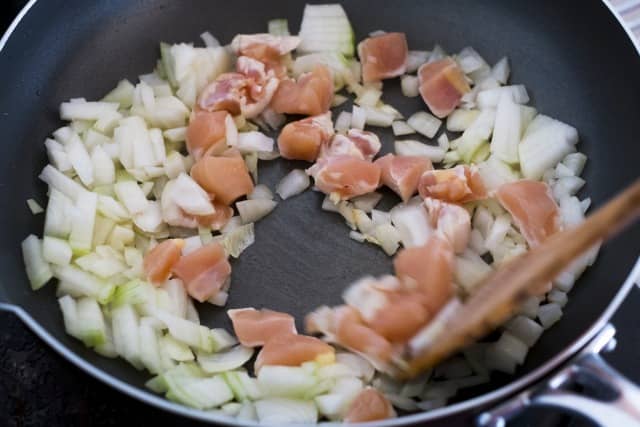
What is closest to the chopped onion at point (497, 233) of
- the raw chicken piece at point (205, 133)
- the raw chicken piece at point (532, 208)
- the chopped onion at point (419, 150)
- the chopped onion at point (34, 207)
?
the raw chicken piece at point (532, 208)

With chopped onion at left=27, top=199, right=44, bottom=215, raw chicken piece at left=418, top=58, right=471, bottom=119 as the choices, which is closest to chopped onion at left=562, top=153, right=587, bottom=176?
raw chicken piece at left=418, top=58, right=471, bottom=119

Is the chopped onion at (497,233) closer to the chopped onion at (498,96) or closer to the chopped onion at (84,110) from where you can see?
the chopped onion at (498,96)

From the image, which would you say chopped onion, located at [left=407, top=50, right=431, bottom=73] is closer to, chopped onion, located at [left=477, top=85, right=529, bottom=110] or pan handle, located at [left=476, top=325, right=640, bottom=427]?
chopped onion, located at [left=477, top=85, right=529, bottom=110]

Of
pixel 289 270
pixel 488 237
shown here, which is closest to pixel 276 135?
pixel 289 270

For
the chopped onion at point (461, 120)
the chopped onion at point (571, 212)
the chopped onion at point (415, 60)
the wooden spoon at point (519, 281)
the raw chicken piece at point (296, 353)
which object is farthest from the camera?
the chopped onion at point (415, 60)

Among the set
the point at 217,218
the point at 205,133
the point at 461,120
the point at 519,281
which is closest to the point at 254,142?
the point at 205,133

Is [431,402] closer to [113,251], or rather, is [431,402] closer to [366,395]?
[366,395]
